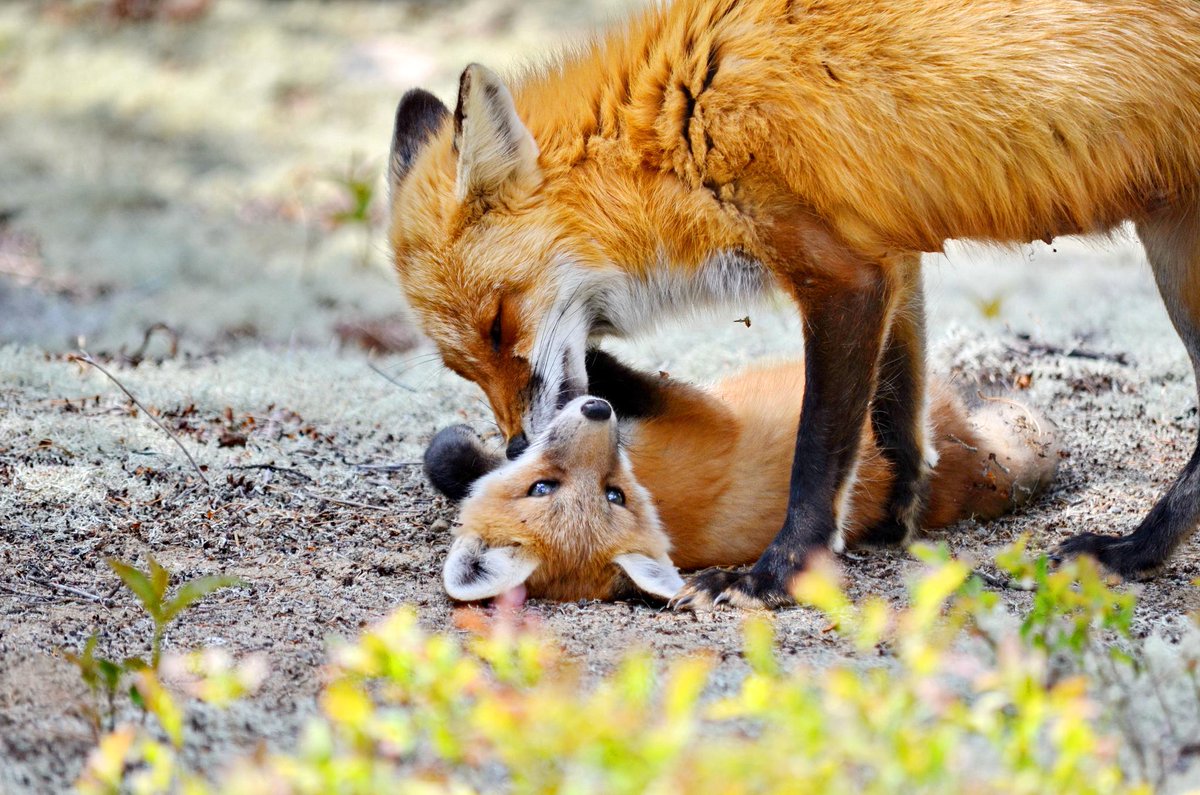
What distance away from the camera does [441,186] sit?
4.13 metres

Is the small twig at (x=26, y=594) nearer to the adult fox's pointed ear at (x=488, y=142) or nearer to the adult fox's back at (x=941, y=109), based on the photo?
the adult fox's pointed ear at (x=488, y=142)

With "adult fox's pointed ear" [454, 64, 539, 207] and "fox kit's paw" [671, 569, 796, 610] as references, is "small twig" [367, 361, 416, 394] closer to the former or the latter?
"adult fox's pointed ear" [454, 64, 539, 207]

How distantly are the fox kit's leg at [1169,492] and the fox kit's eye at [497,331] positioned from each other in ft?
7.19

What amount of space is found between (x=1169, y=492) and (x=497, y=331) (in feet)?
8.28

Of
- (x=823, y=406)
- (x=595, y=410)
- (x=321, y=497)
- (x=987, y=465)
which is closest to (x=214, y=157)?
(x=321, y=497)

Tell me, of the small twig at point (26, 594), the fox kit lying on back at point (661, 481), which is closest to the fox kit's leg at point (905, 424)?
the fox kit lying on back at point (661, 481)

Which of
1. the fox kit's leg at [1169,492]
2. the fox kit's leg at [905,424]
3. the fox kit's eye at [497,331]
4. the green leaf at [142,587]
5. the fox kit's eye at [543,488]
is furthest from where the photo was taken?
the fox kit's leg at [905,424]

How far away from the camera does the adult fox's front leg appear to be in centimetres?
373

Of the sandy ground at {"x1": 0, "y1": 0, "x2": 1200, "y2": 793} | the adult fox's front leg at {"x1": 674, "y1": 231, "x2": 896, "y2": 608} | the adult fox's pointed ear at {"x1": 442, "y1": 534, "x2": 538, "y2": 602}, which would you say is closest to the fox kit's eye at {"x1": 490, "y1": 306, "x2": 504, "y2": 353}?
the adult fox's pointed ear at {"x1": 442, "y1": 534, "x2": 538, "y2": 602}

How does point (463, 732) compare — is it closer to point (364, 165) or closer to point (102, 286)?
point (102, 286)

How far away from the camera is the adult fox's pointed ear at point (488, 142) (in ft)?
12.4

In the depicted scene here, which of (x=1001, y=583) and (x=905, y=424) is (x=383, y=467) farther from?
(x=1001, y=583)

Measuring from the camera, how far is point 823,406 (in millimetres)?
3830

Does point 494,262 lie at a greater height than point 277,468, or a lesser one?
greater
